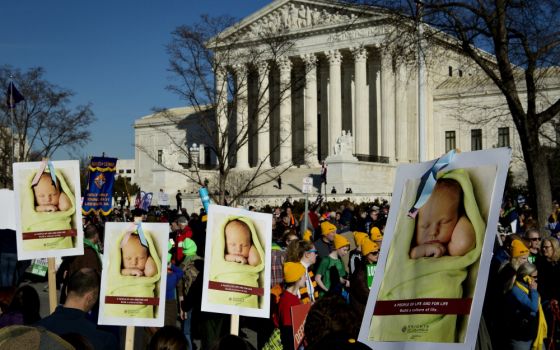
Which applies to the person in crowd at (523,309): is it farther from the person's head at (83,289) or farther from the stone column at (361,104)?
the stone column at (361,104)

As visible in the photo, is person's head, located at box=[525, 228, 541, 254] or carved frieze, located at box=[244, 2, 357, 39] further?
carved frieze, located at box=[244, 2, 357, 39]

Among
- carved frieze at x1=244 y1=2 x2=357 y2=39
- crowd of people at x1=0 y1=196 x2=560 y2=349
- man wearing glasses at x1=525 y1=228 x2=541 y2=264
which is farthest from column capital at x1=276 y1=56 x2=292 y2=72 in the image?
man wearing glasses at x1=525 y1=228 x2=541 y2=264

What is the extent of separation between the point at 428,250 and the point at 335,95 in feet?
178

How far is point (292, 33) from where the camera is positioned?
59.0 meters

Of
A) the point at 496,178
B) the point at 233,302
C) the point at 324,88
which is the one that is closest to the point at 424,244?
the point at 496,178

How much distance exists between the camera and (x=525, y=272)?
278 inches

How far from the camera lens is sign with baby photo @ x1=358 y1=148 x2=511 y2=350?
3467 millimetres

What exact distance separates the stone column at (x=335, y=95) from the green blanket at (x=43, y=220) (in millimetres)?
50001

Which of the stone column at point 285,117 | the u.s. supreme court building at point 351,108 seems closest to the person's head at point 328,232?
the u.s. supreme court building at point 351,108

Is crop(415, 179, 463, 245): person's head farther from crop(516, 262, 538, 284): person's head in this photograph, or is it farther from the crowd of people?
A: crop(516, 262, 538, 284): person's head

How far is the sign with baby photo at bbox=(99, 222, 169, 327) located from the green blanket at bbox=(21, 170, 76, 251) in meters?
1.34

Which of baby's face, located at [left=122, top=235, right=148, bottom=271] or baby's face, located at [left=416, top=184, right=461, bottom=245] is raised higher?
baby's face, located at [left=416, top=184, right=461, bottom=245]

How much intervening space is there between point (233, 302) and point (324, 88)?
5906 cm

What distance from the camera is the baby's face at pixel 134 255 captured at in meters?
6.57
